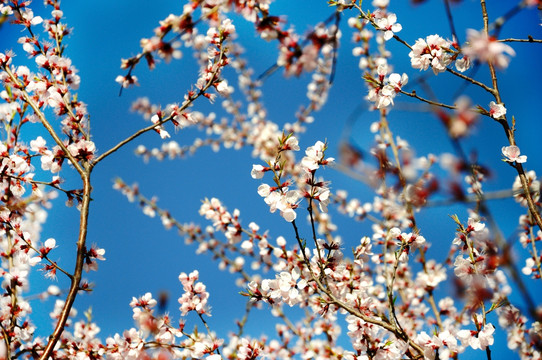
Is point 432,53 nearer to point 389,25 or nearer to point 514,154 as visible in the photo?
point 389,25

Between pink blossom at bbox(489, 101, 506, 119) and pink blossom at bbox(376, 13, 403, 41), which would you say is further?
pink blossom at bbox(376, 13, 403, 41)

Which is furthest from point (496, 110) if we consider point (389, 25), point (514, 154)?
point (389, 25)

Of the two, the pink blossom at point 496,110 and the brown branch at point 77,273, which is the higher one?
the pink blossom at point 496,110

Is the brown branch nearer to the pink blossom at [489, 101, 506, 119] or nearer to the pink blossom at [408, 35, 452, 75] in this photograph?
the pink blossom at [408, 35, 452, 75]

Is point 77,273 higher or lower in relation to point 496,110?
lower

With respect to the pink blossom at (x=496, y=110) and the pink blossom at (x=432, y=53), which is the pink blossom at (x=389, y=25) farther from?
the pink blossom at (x=496, y=110)

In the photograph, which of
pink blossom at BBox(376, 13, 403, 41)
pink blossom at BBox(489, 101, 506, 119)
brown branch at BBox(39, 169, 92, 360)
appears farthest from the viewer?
pink blossom at BBox(376, 13, 403, 41)

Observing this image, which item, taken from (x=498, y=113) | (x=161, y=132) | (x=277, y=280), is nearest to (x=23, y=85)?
(x=161, y=132)

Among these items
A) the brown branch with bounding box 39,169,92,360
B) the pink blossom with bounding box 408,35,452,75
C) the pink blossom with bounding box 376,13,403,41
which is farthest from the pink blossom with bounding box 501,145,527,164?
the brown branch with bounding box 39,169,92,360

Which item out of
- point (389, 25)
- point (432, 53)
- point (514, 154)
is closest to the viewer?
point (514, 154)

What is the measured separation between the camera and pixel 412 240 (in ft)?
9.21

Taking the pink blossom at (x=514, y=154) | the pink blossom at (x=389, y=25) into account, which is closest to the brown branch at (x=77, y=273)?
the pink blossom at (x=389, y=25)

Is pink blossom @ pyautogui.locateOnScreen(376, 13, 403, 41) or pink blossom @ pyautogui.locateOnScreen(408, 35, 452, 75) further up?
pink blossom @ pyautogui.locateOnScreen(376, 13, 403, 41)

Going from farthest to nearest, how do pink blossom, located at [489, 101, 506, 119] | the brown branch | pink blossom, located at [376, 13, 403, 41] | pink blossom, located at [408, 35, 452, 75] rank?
pink blossom, located at [376, 13, 403, 41] → pink blossom, located at [408, 35, 452, 75] → pink blossom, located at [489, 101, 506, 119] → the brown branch
